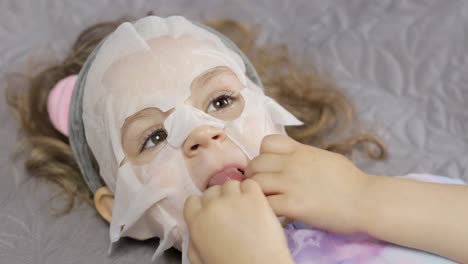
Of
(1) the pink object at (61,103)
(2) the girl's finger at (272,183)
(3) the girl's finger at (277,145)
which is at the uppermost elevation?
(3) the girl's finger at (277,145)

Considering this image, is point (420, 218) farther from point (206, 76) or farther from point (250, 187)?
point (206, 76)

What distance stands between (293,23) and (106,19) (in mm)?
474

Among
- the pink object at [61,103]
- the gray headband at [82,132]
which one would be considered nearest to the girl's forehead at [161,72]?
the gray headband at [82,132]

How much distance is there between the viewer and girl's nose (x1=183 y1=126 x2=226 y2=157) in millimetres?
1065

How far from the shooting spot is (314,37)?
1.71 meters

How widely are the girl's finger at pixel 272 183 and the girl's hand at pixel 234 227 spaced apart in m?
0.03

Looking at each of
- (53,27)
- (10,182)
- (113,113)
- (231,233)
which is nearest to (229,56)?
(113,113)

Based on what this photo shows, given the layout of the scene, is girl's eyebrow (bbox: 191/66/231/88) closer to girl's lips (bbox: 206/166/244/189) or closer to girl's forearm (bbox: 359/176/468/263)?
girl's lips (bbox: 206/166/244/189)

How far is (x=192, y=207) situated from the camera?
3.22ft

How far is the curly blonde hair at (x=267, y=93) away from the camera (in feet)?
4.67

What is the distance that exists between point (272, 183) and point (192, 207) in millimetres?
121

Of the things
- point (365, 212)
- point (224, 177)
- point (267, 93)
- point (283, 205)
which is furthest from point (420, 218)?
point (267, 93)

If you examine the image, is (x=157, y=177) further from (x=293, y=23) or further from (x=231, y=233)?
(x=293, y=23)

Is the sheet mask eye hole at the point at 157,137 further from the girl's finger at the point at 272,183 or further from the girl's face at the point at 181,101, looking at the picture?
the girl's finger at the point at 272,183
